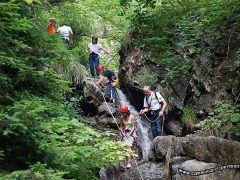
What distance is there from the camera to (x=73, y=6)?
17.9 metres

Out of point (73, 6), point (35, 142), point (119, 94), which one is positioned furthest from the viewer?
point (73, 6)

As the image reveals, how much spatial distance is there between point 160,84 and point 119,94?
9.14 feet

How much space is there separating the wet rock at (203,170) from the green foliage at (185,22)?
3.16 m

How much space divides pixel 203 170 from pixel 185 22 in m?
4.16

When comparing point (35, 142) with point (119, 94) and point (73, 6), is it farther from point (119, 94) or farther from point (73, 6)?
point (73, 6)

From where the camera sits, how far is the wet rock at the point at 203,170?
6.55 metres

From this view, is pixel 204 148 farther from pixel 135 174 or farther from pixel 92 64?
pixel 92 64

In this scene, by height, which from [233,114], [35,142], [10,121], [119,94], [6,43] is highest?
[6,43]

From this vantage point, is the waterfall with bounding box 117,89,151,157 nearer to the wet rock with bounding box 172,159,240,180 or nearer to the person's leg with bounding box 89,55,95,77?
the person's leg with bounding box 89,55,95,77

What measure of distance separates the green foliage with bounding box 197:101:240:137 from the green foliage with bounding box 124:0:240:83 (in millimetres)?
2048

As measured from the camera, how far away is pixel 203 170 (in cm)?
693

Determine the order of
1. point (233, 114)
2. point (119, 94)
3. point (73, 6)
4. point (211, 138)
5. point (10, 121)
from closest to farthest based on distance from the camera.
→ point (10, 121)
point (211, 138)
point (233, 114)
point (119, 94)
point (73, 6)

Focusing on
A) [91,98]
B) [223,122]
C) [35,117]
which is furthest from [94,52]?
[35,117]

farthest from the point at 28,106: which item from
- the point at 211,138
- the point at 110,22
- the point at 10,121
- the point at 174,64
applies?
the point at 110,22
